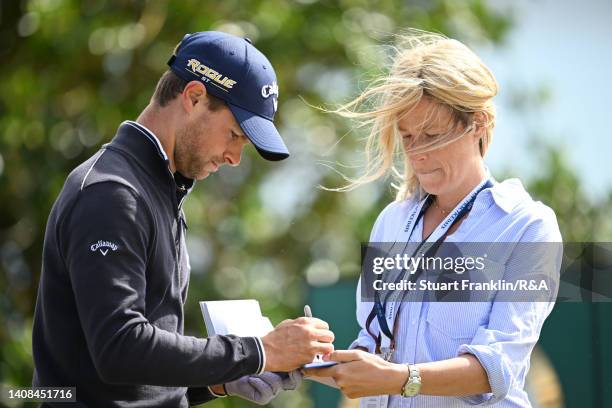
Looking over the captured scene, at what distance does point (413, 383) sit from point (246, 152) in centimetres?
619

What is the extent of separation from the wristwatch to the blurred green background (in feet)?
13.3

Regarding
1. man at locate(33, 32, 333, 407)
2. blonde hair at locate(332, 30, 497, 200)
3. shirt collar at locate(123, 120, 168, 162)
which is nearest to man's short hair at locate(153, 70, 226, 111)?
→ man at locate(33, 32, 333, 407)

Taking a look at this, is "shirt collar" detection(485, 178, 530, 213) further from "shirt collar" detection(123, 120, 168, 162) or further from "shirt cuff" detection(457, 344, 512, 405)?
"shirt collar" detection(123, 120, 168, 162)

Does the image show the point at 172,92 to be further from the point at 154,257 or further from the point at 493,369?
the point at 493,369

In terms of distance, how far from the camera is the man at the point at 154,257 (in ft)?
8.70

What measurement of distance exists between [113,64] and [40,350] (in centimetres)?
556

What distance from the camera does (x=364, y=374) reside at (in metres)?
3.00

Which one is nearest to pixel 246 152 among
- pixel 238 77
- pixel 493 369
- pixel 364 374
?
pixel 238 77

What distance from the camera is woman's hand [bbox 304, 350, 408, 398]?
2969mm

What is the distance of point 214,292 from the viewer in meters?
8.67

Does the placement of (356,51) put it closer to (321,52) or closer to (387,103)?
(321,52)

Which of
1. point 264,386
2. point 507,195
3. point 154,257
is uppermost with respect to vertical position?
point 507,195

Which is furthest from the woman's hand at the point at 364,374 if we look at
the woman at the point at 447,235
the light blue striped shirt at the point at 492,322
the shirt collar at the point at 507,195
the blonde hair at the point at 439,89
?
the blonde hair at the point at 439,89

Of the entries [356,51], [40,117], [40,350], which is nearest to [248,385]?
[40,350]
